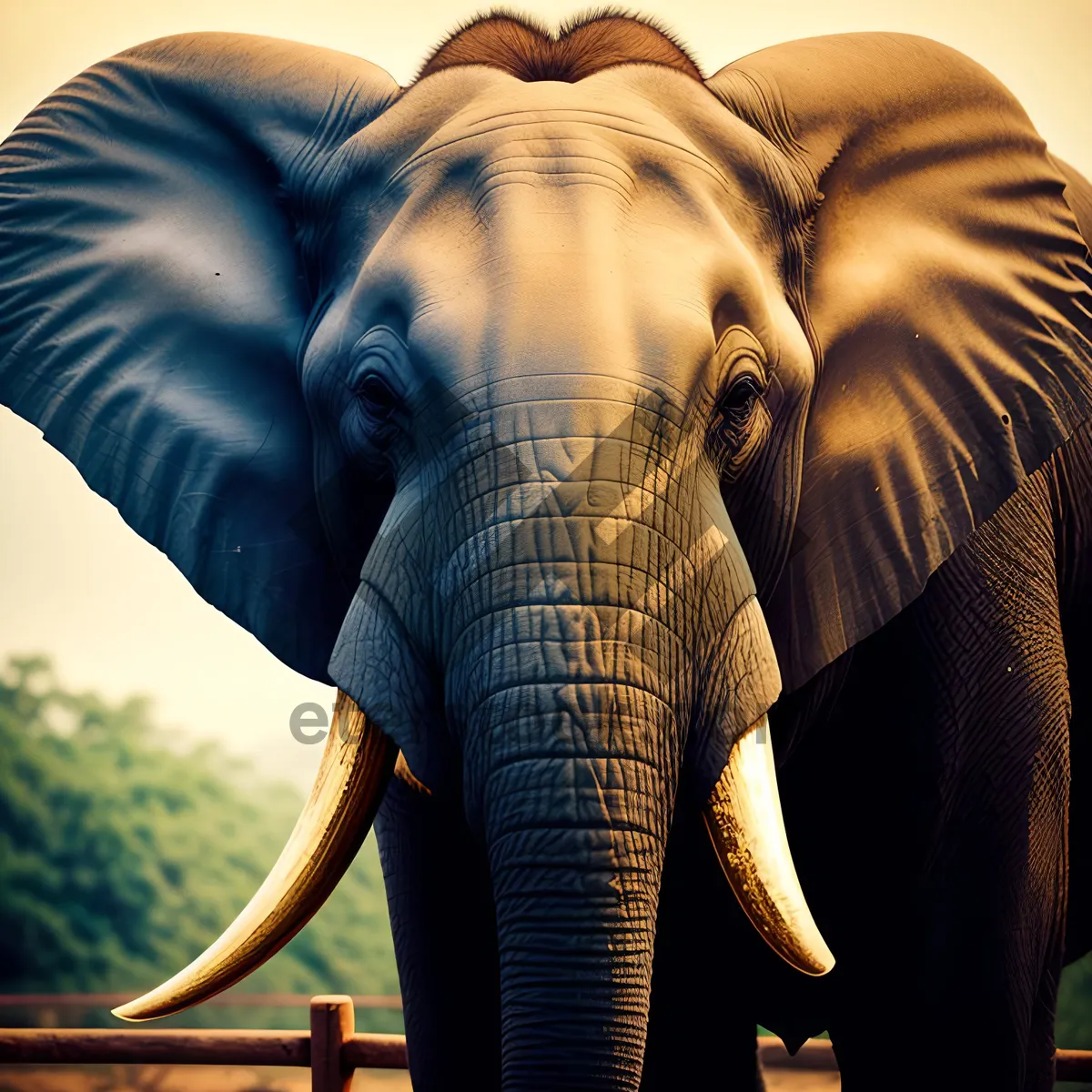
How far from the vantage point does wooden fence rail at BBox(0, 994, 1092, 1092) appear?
3.45 meters

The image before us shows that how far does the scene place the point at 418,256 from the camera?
1.76 metres

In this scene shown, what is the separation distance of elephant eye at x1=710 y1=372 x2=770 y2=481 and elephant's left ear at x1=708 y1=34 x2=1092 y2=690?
0.63 ft

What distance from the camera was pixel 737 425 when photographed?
1763mm

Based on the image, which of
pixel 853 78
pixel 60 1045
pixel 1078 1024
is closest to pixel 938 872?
pixel 853 78

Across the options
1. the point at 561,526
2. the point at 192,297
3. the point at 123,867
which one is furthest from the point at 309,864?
the point at 123,867

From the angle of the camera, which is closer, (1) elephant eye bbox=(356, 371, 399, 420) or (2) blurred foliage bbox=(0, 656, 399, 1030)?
(1) elephant eye bbox=(356, 371, 399, 420)

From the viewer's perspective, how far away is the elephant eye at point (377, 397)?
1.76 m

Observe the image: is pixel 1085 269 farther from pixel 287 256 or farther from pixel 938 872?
pixel 287 256

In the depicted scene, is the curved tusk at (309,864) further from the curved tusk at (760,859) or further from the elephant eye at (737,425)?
the elephant eye at (737,425)

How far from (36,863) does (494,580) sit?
497 inches

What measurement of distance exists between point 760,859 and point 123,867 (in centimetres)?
1273

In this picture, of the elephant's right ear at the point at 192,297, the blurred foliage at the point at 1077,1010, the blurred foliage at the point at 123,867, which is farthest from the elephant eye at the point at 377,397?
the blurred foliage at the point at 123,867

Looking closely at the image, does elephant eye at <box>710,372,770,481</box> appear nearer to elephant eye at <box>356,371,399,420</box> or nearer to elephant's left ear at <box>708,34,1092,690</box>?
elephant's left ear at <box>708,34,1092,690</box>

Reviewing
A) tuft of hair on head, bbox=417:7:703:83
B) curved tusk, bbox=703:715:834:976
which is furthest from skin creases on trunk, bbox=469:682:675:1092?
tuft of hair on head, bbox=417:7:703:83
